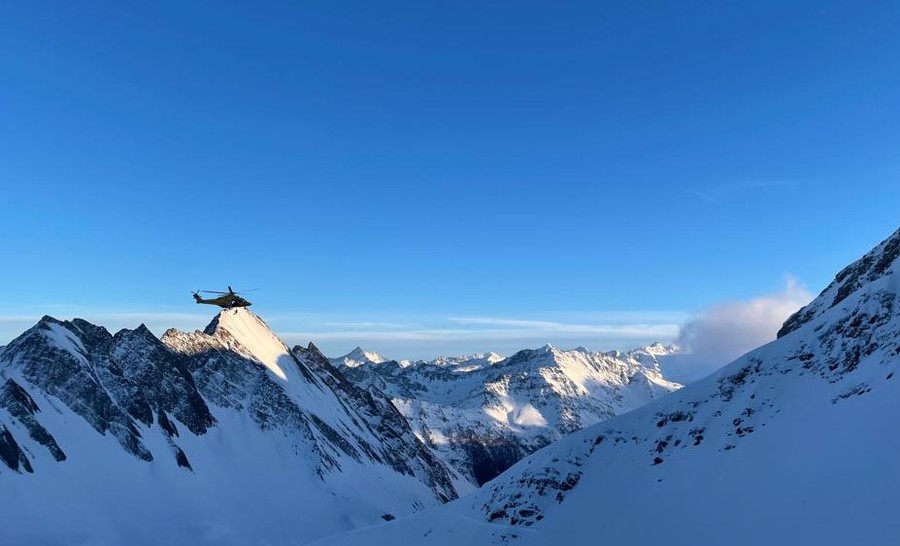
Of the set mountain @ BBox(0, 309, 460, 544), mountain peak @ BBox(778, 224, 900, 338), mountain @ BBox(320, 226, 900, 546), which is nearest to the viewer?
mountain @ BBox(320, 226, 900, 546)

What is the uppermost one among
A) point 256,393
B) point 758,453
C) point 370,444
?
point 256,393

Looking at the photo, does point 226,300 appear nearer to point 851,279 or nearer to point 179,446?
point 179,446

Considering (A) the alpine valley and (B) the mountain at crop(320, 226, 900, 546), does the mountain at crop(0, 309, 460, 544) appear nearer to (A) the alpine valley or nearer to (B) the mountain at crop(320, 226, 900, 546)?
(A) the alpine valley

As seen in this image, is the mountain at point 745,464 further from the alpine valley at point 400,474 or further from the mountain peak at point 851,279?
the mountain peak at point 851,279

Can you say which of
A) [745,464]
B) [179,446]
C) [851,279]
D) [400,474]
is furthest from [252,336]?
[745,464]

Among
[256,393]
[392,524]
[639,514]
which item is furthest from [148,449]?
[639,514]

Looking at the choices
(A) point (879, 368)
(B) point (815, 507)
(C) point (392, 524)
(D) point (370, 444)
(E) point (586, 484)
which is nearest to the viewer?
(B) point (815, 507)

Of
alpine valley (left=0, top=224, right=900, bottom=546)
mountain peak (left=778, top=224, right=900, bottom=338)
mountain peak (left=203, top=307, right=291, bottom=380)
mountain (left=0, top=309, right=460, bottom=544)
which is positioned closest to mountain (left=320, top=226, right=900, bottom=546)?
alpine valley (left=0, top=224, right=900, bottom=546)

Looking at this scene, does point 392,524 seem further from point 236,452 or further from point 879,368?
point 236,452
